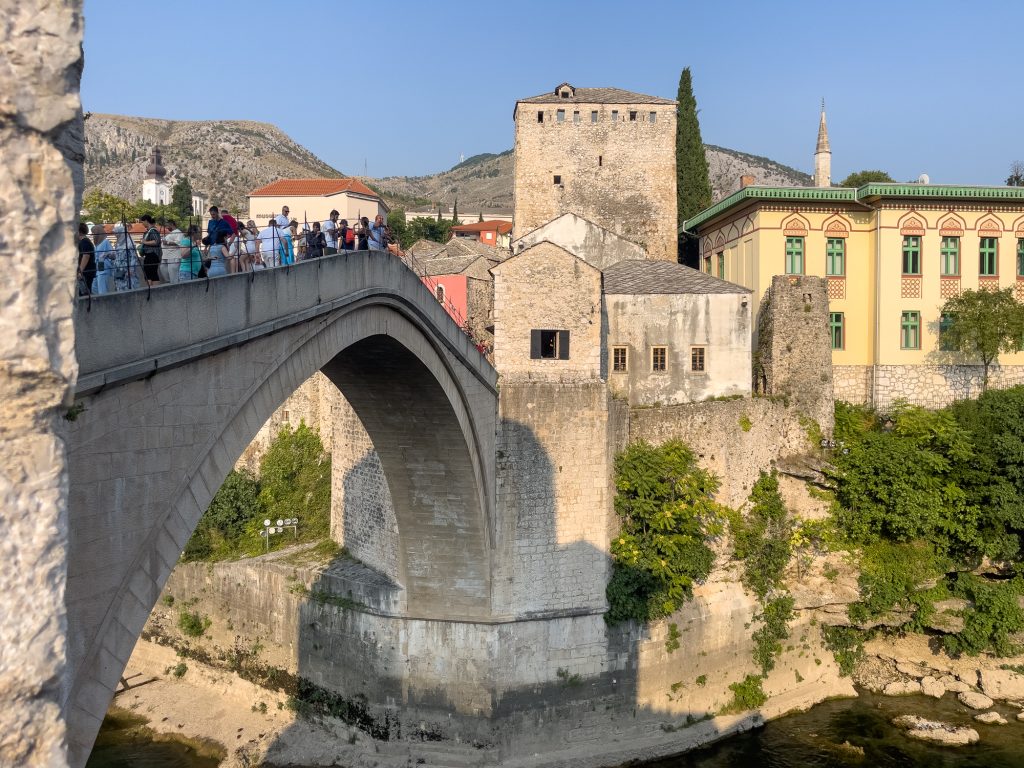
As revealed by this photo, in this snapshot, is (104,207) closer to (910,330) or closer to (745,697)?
(910,330)

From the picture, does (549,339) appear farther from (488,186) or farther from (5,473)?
(488,186)

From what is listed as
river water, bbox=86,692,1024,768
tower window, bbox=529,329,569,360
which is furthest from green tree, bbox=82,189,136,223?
tower window, bbox=529,329,569,360

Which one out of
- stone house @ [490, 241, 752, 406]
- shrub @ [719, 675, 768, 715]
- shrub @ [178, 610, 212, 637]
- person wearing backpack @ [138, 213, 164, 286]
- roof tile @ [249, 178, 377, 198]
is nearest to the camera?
person wearing backpack @ [138, 213, 164, 286]

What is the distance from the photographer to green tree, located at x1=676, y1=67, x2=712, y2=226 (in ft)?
116

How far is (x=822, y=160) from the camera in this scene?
99.6 feet

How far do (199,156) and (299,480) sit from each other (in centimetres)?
8417

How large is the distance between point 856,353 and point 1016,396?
4.82 m

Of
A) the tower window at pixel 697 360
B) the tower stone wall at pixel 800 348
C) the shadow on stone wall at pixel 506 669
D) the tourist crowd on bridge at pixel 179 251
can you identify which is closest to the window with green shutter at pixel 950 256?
the tower stone wall at pixel 800 348

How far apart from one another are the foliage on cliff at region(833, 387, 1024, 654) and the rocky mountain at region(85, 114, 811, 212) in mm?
65341

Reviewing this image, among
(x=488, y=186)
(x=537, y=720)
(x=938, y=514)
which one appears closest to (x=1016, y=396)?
(x=938, y=514)

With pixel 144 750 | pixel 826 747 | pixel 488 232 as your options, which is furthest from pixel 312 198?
pixel 826 747

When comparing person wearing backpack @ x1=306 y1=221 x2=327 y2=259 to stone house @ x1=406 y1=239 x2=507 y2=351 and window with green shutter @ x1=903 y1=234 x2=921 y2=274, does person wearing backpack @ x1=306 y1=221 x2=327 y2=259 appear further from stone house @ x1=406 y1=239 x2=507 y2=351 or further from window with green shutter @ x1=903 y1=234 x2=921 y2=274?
window with green shutter @ x1=903 y1=234 x2=921 y2=274

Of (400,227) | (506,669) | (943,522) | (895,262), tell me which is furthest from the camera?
(400,227)

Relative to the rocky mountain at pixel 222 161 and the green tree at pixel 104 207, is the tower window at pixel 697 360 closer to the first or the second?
the green tree at pixel 104 207
